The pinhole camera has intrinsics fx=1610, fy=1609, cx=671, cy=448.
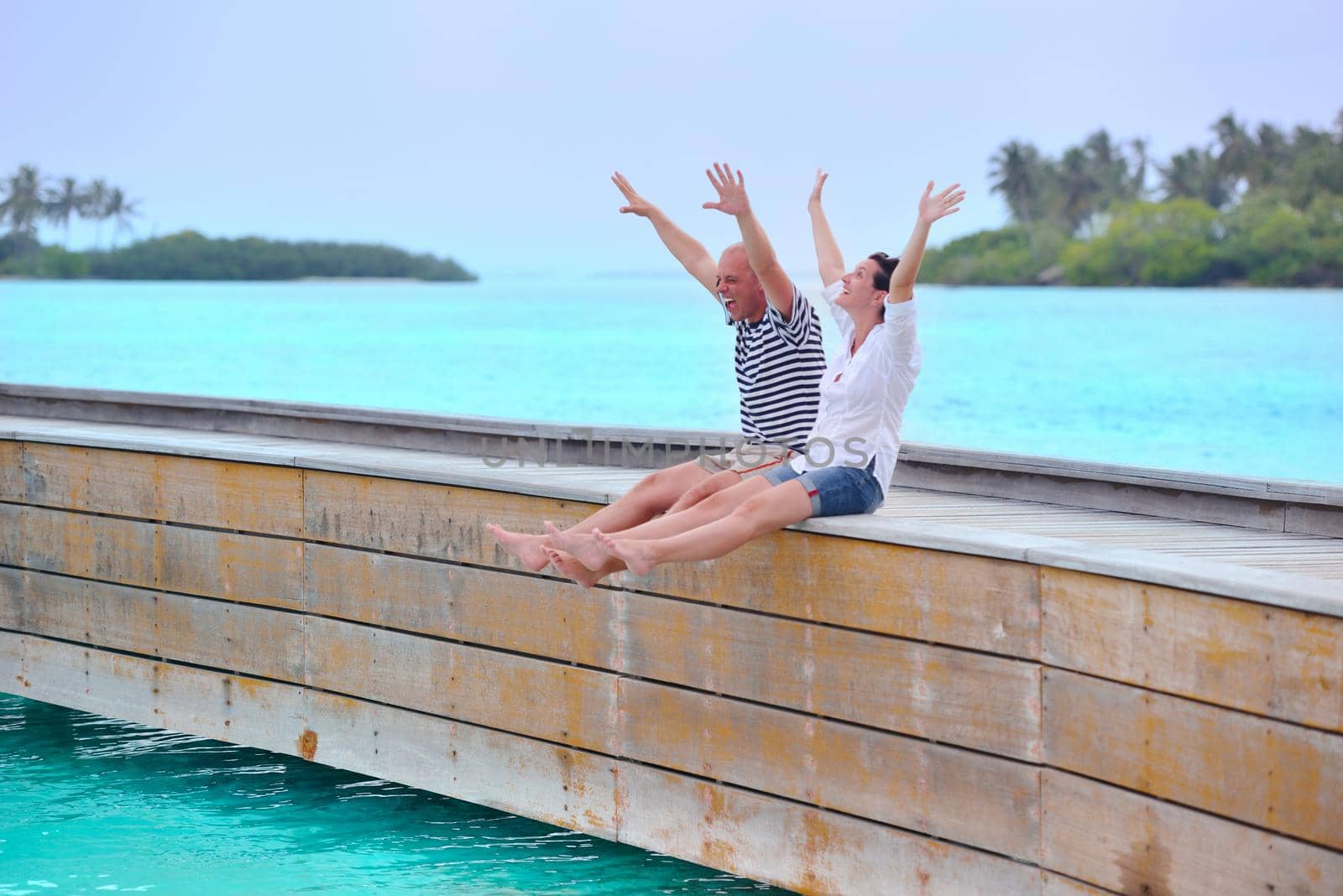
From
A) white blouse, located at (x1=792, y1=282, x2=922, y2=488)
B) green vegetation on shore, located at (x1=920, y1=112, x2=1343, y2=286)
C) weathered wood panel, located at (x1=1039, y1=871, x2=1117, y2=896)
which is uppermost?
green vegetation on shore, located at (x1=920, y1=112, x2=1343, y2=286)

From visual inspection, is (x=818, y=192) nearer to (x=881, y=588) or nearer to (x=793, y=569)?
(x=793, y=569)

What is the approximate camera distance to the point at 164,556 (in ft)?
21.6

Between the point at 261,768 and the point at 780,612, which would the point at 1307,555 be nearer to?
the point at 780,612

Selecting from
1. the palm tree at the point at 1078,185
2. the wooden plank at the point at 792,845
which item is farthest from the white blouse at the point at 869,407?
the palm tree at the point at 1078,185

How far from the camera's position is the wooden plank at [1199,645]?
12.2 feet

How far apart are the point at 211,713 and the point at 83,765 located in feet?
2.09

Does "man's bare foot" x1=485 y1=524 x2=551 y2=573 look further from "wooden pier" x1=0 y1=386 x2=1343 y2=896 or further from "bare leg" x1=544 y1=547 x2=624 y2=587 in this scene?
"wooden pier" x1=0 y1=386 x2=1343 y2=896

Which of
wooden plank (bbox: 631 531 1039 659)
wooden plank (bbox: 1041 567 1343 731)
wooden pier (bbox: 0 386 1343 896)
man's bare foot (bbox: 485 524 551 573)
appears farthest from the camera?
man's bare foot (bbox: 485 524 551 573)

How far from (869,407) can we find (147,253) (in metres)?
109

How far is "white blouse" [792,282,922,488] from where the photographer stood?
481 cm

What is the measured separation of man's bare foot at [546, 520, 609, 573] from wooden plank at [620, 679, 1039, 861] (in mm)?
772

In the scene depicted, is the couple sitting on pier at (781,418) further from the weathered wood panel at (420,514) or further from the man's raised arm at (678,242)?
the weathered wood panel at (420,514)

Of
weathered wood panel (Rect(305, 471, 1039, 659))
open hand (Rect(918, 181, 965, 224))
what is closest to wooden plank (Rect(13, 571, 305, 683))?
weathered wood panel (Rect(305, 471, 1039, 659))

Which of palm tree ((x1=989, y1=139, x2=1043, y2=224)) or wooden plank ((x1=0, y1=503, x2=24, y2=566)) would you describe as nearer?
wooden plank ((x1=0, y1=503, x2=24, y2=566))
